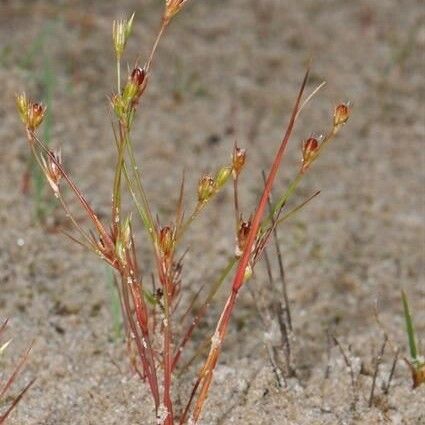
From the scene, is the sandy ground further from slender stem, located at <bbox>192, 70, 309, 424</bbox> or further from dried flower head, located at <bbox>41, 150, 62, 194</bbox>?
dried flower head, located at <bbox>41, 150, 62, 194</bbox>

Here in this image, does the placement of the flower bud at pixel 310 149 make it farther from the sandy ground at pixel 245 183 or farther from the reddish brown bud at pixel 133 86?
the sandy ground at pixel 245 183

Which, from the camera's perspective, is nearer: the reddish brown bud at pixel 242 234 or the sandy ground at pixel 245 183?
the reddish brown bud at pixel 242 234

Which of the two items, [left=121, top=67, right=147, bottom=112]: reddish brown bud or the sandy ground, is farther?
the sandy ground

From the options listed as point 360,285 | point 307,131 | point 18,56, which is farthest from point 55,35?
point 360,285

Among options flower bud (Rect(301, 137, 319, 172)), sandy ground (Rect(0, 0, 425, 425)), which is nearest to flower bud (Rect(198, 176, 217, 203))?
flower bud (Rect(301, 137, 319, 172))

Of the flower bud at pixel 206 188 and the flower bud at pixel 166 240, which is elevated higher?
the flower bud at pixel 206 188

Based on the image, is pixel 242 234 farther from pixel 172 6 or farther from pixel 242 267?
pixel 172 6

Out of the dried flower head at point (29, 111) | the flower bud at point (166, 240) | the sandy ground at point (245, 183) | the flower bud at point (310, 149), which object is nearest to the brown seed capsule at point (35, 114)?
the dried flower head at point (29, 111)
